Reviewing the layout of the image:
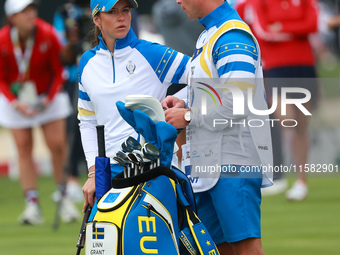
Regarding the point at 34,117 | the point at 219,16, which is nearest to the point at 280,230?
the point at 34,117

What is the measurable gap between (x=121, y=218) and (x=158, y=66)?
1045 mm

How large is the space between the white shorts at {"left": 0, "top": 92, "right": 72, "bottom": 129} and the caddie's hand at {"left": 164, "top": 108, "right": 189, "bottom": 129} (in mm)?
4581

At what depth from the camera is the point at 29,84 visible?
329 inches

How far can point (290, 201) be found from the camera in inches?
332

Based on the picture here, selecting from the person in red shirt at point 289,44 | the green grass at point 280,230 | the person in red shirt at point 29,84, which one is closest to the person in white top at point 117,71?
the green grass at point 280,230

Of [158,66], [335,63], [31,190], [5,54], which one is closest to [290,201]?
[31,190]

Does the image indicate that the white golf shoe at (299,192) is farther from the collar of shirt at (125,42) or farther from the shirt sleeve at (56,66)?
the collar of shirt at (125,42)

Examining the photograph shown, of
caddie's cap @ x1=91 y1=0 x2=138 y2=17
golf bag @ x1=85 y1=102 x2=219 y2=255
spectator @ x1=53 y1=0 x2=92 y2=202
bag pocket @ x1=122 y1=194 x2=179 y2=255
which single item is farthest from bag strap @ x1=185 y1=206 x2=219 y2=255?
spectator @ x1=53 y1=0 x2=92 y2=202

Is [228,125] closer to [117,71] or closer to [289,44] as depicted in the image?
[117,71]

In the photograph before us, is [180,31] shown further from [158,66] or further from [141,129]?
[141,129]

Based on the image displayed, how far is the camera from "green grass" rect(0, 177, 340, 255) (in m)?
6.30

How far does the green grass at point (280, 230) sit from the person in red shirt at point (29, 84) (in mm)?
555

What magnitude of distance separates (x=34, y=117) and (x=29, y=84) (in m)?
0.36

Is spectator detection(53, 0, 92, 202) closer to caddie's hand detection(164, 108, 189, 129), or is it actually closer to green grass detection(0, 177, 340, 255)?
green grass detection(0, 177, 340, 255)
